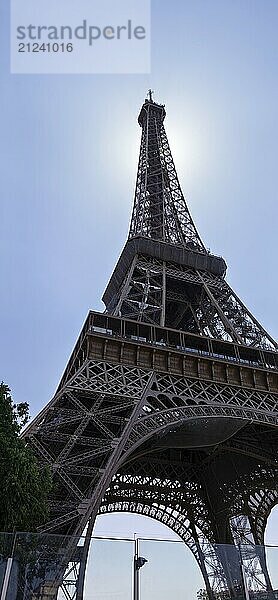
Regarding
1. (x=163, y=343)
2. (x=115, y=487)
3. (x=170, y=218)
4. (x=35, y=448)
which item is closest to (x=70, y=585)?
(x=35, y=448)

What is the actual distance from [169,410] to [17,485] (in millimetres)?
10315

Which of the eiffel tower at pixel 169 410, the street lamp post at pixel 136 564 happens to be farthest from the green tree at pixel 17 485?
the street lamp post at pixel 136 564

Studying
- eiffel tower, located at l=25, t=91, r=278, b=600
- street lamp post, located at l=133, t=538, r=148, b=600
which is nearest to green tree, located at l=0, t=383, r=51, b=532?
eiffel tower, located at l=25, t=91, r=278, b=600

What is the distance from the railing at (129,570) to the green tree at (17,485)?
2.79 meters

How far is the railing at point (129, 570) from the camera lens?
10648 millimetres

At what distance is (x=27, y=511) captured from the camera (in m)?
14.2

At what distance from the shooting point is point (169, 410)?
22969mm

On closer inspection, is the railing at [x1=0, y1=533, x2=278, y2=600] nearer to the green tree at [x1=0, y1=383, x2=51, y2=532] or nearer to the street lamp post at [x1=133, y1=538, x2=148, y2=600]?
the street lamp post at [x1=133, y1=538, x2=148, y2=600]

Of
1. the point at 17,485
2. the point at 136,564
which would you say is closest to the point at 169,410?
the point at 17,485

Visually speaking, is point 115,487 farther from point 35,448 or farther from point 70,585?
point 70,585

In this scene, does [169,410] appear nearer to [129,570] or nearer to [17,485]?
[17,485]

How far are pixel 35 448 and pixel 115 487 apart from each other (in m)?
18.3

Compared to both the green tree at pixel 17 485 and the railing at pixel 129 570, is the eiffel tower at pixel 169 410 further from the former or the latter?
the green tree at pixel 17 485

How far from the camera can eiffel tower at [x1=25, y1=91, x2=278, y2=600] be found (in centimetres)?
1842
